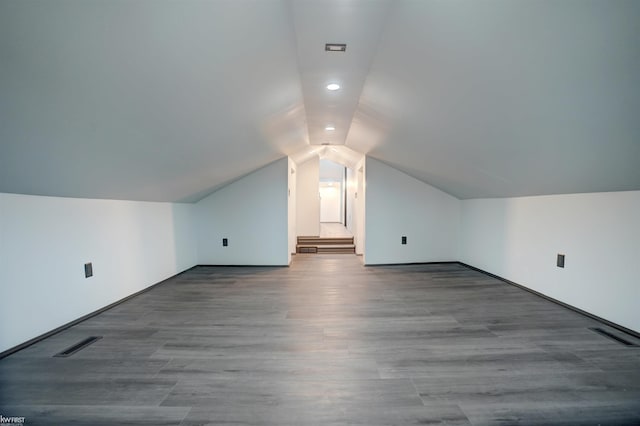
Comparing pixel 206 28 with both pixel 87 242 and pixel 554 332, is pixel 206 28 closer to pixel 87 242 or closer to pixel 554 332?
pixel 87 242

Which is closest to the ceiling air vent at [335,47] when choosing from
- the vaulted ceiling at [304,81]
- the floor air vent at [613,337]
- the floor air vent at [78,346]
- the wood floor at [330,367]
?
the vaulted ceiling at [304,81]

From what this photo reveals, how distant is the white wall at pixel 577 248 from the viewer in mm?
2533

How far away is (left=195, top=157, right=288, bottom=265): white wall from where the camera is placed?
5344 millimetres

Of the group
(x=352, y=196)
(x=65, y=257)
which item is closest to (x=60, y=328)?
(x=65, y=257)

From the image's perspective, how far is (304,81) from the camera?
2.70 meters

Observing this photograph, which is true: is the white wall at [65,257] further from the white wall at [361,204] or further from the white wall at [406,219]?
the white wall at [406,219]

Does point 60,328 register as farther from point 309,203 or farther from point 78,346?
point 309,203

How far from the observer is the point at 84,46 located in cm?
130

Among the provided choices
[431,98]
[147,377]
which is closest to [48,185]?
[147,377]

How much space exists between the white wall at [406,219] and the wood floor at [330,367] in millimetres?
2068

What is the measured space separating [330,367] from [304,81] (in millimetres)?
2394

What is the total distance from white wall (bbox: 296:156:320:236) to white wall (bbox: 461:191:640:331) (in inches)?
168

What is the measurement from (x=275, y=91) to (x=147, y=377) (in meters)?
2.40

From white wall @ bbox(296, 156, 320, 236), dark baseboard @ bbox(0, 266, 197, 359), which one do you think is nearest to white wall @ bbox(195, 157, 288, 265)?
dark baseboard @ bbox(0, 266, 197, 359)
